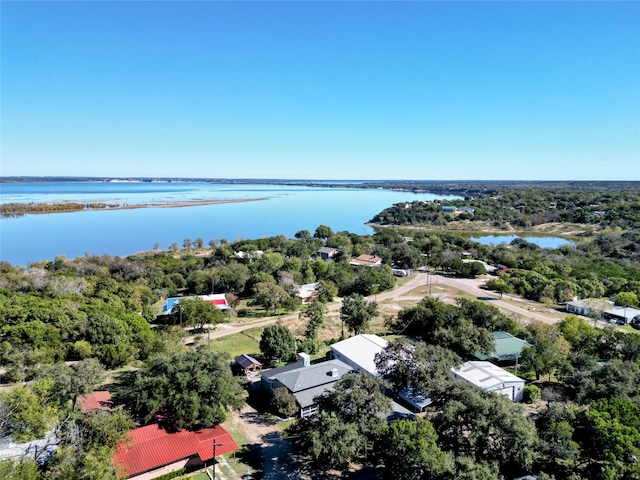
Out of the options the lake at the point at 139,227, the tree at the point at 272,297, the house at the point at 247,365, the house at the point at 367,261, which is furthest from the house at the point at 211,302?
the lake at the point at 139,227

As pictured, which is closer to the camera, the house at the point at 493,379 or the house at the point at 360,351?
the house at the point at 493,379

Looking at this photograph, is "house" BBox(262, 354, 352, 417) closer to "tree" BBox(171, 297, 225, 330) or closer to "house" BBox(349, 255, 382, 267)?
"tree" BBox(171, 297, 225, 330)

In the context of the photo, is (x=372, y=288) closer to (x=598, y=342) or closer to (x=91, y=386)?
(x=598, y=342)

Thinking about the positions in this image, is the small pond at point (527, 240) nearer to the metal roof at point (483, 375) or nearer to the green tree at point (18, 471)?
the metal roof at point (483, 375)

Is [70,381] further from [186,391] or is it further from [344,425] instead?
[344,425]

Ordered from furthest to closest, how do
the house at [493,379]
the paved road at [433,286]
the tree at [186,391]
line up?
the paved road at [433,286]
the house at [493,379]
the tree at [186,391]

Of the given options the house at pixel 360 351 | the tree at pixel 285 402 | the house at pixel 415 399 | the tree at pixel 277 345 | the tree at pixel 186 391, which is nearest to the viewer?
the tree at pixel 186 391

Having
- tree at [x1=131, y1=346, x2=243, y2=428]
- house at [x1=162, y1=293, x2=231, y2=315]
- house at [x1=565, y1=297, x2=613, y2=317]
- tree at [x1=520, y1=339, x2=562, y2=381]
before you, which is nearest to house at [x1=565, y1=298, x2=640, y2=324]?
house at [x1=565, y1=297, x2=613, y2=317]

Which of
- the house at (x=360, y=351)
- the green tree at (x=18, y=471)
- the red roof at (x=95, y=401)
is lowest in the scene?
the house at (x=360, y=351)
